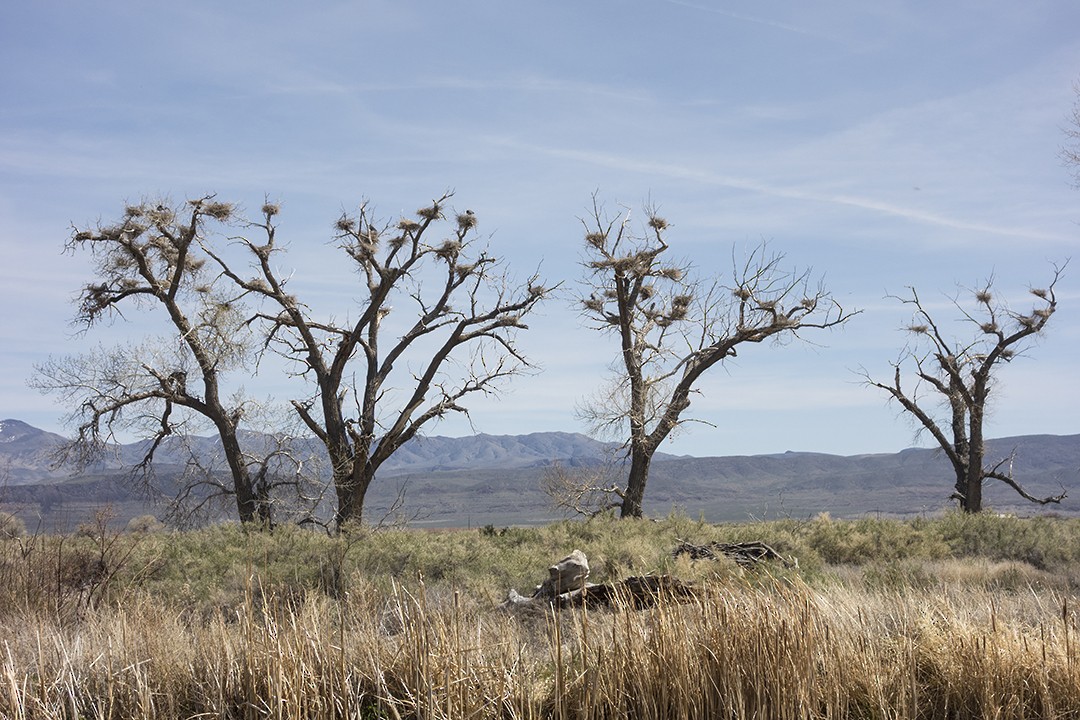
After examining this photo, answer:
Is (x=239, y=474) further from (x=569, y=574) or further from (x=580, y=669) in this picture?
(x=580, y=669)

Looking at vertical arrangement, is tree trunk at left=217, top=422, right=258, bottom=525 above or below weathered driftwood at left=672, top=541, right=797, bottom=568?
above

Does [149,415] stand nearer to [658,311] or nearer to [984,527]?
[658,311]

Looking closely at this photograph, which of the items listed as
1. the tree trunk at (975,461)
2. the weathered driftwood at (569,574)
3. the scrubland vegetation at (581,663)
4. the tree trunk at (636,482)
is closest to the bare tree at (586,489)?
the tree trunk at (636,482)

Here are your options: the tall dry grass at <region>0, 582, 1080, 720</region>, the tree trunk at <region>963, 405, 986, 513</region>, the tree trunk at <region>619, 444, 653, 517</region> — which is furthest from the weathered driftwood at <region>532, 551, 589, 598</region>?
the tree trunk at <region>963, 405, 986, 513</region>

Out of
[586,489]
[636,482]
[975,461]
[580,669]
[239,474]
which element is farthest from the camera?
[975,461]

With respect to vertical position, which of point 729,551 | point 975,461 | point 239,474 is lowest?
point 729,551

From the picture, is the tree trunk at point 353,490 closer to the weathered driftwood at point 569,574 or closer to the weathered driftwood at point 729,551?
Answer: the weathered driftwood at point 729,551

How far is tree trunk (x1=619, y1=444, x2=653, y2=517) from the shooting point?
2408cm

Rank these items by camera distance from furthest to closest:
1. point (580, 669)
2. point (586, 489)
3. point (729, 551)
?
point (586, 489) → point (729, 551) → point (580, 669)

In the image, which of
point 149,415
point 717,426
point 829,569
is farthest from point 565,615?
point 149,415

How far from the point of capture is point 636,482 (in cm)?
2439

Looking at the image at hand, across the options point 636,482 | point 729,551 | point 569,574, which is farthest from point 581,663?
point 636,482

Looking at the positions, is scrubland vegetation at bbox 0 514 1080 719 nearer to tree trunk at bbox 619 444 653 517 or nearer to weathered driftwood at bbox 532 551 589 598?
weathered driftwood at bbox 532 551 589 598

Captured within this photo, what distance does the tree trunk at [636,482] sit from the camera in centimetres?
2408
